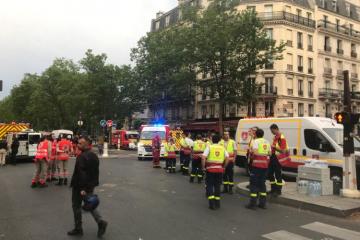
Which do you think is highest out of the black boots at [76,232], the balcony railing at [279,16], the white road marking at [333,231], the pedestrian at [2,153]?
the balcony railing at [279,16]

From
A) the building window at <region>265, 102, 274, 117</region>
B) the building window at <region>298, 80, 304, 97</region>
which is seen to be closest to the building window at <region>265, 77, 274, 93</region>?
the building window at <region>265, 102, 274, 117</region>

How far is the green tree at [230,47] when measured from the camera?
35.5 m

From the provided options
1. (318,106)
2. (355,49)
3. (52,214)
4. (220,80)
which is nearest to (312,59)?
(318,106)

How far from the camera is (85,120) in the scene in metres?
55.5

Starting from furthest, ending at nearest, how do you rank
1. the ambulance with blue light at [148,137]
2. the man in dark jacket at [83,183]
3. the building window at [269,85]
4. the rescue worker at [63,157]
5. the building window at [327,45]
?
the building window at [327,45] → the building window at [269,85] → the ambulance with blue light at [148,137] → the rescue worker at [63,157] → the man in dark jacket at [83,183]

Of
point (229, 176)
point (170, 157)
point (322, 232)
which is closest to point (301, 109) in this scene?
point (170, 157)

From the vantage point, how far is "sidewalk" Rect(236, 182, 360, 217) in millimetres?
8742

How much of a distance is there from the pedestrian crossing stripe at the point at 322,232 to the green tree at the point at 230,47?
28761mm

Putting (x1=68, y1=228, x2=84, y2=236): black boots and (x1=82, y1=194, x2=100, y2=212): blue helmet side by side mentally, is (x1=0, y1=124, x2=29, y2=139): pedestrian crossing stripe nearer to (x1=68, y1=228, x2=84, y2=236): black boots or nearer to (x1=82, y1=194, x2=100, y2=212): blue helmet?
(x1=68, y1=228, x2=84, y2=236): black boots

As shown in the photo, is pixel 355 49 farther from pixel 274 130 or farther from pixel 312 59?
pixel 274 130

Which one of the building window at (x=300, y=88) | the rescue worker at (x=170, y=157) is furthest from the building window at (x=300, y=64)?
the rescue worker at (x=170, y=157)

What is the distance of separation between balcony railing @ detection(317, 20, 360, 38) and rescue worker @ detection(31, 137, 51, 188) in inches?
1806

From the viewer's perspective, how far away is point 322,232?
23.9 feet

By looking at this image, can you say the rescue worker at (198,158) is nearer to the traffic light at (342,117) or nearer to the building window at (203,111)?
the traffic light at (342,117)
